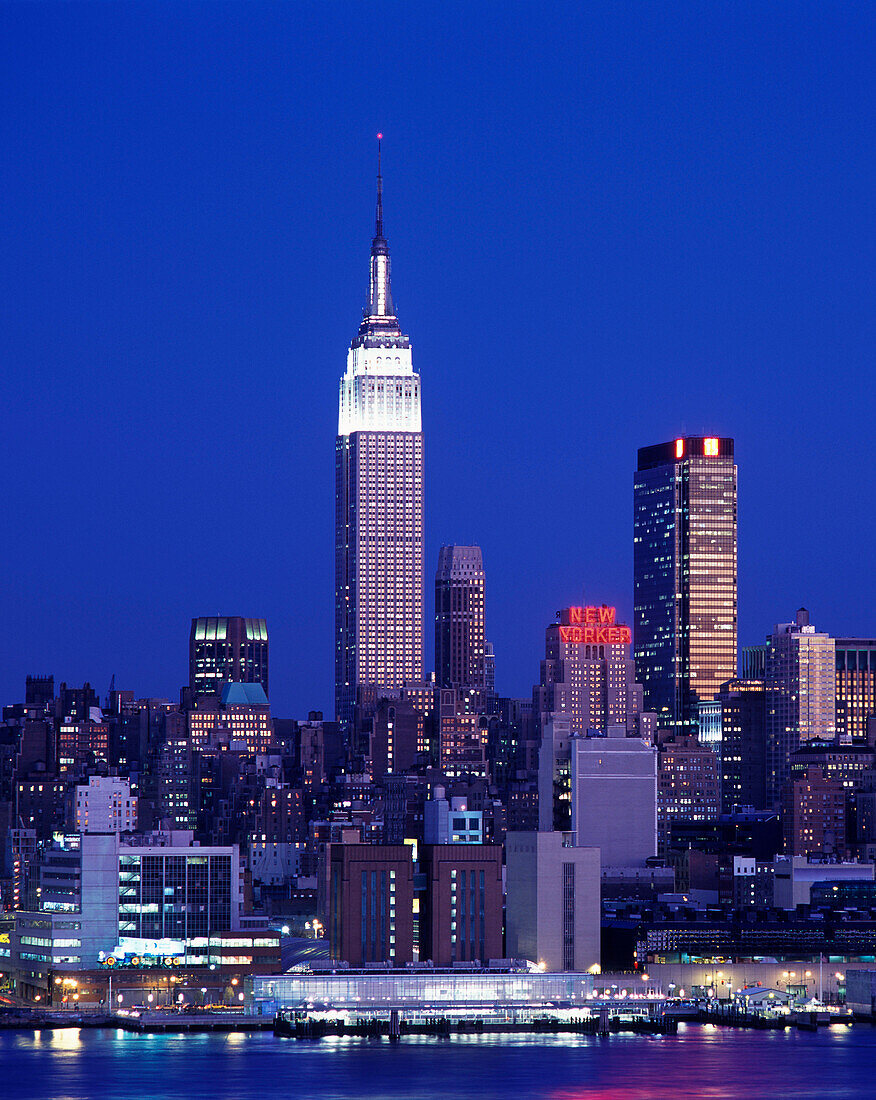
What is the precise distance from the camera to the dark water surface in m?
110

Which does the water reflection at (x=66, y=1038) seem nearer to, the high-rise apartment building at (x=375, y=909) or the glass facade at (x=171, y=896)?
the glass facade at (x=171, y=896)

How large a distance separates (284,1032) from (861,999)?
32179 millimetres

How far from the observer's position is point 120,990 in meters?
138

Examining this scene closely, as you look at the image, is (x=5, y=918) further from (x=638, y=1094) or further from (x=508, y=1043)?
(x=638, y=1094)

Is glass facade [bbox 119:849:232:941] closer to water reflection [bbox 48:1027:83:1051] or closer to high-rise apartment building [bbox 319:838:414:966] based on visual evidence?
high-rise apartment building [bbox 319:838:414:966]

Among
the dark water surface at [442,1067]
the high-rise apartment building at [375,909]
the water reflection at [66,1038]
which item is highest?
the high-rise apartment building at [375,909]

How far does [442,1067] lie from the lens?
11906cm

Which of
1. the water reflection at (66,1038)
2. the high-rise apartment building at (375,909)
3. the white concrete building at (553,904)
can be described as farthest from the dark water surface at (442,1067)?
the white concrete building at (553,904)

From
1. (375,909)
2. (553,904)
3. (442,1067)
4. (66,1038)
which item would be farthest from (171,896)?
(442,1067)

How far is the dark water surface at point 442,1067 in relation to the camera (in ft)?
360

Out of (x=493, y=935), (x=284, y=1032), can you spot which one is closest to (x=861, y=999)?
(x=493, y=935)

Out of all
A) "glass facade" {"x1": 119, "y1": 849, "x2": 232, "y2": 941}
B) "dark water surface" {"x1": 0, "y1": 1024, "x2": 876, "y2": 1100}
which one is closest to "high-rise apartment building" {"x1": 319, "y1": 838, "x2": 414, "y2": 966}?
"glass facade" {"x1": 119, "y1": 849, "x2": 232, "y2": 941}

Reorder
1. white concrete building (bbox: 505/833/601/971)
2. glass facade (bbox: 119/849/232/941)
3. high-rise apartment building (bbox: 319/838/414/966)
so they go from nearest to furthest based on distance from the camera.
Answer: glass facade (bbox: 119/849/232/941), high-rise apartment building (bbox: 319/838/414/966), white concrete building (bbox: 505/833/601/971)

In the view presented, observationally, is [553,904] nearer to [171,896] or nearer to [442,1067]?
[171,896]
